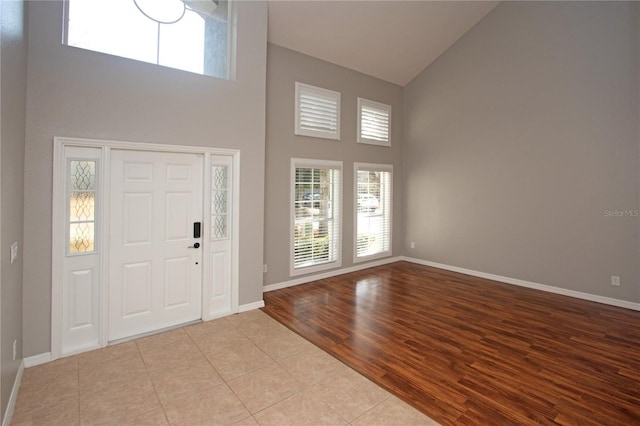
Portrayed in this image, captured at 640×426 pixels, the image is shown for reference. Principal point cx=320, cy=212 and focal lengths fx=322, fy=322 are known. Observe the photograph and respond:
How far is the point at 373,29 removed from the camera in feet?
17.3

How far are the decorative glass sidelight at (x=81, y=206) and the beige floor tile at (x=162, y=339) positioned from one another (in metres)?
1.06

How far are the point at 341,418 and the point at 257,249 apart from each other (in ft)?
8.10

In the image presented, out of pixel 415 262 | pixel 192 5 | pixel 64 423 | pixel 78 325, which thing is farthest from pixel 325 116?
pixel 64 423

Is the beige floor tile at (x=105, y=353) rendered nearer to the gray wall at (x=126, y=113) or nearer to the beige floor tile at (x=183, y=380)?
the gray wall at (x=126, y=113)

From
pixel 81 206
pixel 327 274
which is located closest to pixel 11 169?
pixel 81 206

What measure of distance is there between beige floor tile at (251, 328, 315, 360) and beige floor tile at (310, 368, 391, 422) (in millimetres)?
575

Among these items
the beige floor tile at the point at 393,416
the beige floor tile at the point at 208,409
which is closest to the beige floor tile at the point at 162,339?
the beige floor tile at the point at 208,409

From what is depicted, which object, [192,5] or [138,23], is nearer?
[138,23]

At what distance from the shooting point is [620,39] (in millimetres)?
4352

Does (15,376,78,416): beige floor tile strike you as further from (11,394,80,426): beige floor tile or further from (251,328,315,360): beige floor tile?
(251,328,315,360): beige floor tile

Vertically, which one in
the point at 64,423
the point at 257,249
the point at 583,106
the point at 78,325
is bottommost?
the point at 64,423

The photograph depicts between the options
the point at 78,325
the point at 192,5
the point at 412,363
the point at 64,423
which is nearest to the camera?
the point at 64,423

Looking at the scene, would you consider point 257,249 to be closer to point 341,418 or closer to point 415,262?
point 341,418

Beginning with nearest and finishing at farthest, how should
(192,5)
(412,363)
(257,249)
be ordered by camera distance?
(412,363) < (192,5) < (257,249)
